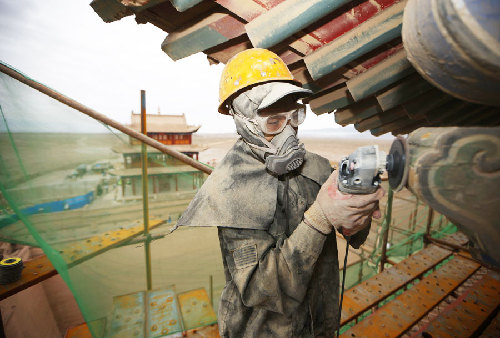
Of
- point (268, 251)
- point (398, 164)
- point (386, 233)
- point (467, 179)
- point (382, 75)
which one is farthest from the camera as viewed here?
point (386, 233)

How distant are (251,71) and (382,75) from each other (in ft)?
5.22

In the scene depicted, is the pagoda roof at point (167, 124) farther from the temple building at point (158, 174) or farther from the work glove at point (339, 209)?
the work glove at point (339, 209)

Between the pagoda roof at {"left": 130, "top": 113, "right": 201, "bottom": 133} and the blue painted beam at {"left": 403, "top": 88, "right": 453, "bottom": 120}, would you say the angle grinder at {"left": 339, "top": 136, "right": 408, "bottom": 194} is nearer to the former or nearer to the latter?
the blue painted beam at {"left": 403, "top": 88, "right": 453, "bottom": 120}

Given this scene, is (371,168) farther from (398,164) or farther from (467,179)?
(467,179)

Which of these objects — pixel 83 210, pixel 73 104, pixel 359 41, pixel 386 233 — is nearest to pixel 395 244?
pixel 386 233

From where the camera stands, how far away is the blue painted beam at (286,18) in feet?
5.72

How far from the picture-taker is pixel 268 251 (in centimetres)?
151

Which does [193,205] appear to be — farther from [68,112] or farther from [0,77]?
[0,77]

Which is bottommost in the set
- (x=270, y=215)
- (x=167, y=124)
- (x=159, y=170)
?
(x=270, y=215)

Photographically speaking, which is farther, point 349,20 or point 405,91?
point 405,91

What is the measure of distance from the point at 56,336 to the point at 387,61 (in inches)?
444

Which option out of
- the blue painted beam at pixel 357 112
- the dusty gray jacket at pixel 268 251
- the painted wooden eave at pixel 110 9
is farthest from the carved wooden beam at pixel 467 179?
the blue painted beam at pixel 357 112

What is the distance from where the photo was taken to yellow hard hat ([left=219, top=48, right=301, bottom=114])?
67.6 inches

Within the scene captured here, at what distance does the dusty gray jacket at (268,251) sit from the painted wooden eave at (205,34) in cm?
95
